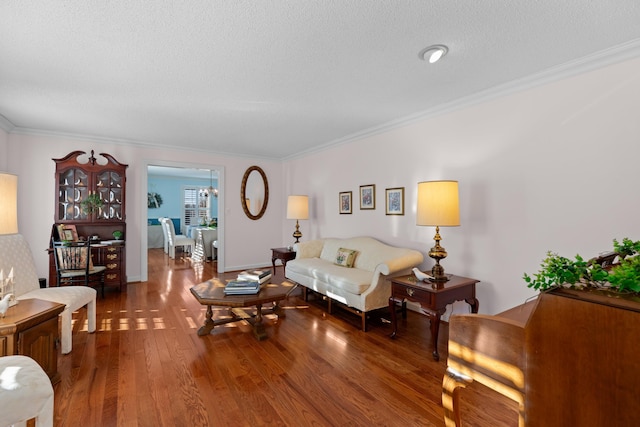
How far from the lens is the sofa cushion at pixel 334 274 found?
3.20m

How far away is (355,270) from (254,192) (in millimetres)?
3367

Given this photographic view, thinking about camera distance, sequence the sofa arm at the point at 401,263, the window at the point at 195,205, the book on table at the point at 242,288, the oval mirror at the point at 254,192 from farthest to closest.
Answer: the window at the point at 195,205 < the oval mirror at the point at 254,192 < the sofa arm at the point at 401,263 < the book on table at the point at 242,288

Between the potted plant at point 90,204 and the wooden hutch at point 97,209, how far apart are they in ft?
0.09

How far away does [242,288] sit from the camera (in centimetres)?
292

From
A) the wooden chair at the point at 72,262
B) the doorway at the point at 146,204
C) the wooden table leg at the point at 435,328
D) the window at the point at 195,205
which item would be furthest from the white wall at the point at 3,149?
the window at the point at 195,205

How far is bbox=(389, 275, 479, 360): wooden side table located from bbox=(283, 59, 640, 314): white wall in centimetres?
31

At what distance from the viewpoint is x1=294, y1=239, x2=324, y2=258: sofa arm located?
461 centimetres

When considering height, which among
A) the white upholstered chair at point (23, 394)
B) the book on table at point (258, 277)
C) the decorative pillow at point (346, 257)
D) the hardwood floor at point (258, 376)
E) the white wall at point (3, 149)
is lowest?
the hardwood floor at point (258, 376)

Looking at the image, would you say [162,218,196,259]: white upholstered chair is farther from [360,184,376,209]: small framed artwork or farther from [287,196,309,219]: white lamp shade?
[360,184,376,209]: small framed artwork

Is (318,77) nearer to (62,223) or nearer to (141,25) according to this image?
(141,25)

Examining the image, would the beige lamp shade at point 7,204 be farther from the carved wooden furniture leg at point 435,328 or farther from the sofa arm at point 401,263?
the carved wooden furniture leg at point 435,328

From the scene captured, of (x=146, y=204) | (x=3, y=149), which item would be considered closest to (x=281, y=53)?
(x=146, y=204)

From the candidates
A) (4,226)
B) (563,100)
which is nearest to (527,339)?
(563,100)

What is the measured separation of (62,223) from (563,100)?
6115 millimetres
